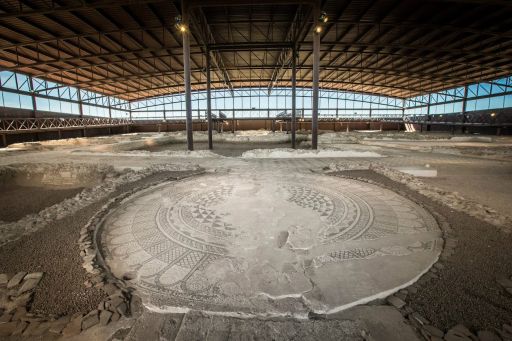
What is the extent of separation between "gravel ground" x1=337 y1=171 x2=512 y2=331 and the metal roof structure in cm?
1048

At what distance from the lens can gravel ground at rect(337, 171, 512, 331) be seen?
1795mm

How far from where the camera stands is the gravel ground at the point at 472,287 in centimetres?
179

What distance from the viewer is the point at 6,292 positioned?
2125mm

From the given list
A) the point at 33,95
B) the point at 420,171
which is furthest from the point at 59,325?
the point at 33,95

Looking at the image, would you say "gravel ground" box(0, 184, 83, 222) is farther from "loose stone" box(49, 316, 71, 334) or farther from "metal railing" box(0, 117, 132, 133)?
"metal railing" box(0, 117, 132, 133)

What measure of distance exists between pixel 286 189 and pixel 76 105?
114ft

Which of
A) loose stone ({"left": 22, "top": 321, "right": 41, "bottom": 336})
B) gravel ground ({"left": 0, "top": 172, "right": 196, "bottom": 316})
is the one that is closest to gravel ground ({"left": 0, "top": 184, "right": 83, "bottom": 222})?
gravel ground ({"left": 0, "top": 172, "right": 196, "bottom": 316})

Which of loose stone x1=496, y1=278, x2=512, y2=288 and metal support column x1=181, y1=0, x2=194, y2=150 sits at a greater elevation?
metal support column x1=181, y1=0, x2=194, y2=150

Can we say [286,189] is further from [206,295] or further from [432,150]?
[432,150]

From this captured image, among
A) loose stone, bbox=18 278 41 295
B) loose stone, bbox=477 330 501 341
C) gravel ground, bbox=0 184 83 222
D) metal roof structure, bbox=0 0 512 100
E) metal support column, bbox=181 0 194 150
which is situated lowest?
gravel ground, bbox=0 184 83 222

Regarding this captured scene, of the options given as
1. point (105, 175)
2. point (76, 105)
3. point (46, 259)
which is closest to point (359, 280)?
Answer: point (46, 259)

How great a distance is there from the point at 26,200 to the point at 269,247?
6635 mm

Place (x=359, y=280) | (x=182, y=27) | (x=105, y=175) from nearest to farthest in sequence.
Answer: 1. (x=359, y=280)
2. (x=105, y=175)
3. (x=182, y=27)

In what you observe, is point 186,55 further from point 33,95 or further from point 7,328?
point 33,95
